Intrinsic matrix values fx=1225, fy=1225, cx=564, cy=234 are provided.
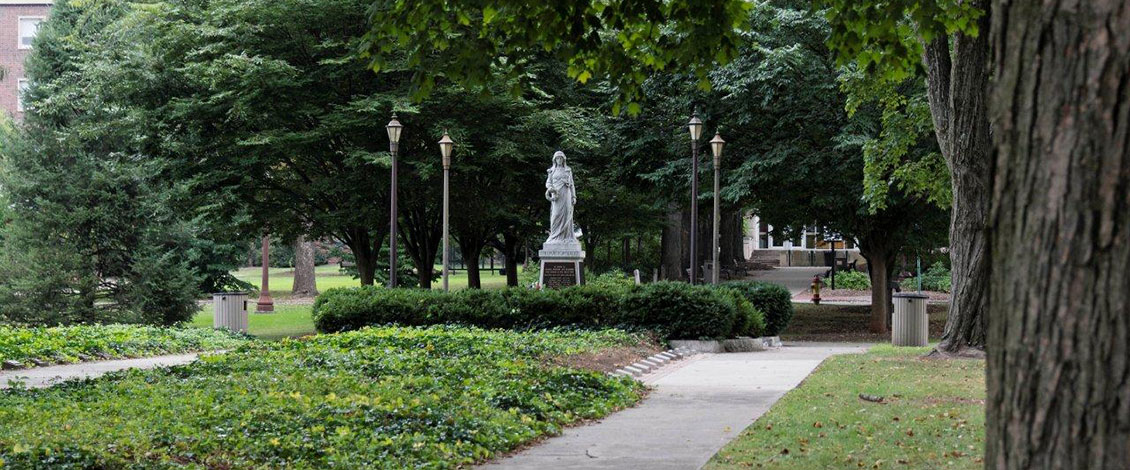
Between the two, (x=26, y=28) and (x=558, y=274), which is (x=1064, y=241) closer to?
(x=558, y=274)

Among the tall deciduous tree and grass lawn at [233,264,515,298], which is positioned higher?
the tall deciduous tree

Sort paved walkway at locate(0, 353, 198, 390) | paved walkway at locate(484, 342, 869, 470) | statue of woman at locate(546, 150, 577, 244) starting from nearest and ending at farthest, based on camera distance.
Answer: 1. paved walkway at locate(484, 342, 869, 470)
2. paved walkway at locate(0, 353, 198, 390)
3. statue of woman at locate(546, 150, 577, 244)

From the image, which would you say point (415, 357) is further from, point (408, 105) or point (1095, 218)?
point (408, 105)

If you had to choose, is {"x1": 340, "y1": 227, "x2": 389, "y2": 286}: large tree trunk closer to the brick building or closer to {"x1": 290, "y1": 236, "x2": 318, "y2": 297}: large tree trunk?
{"x1": 290, "y1": 236, "x2": 318, "y2": 297}: large tree trunk

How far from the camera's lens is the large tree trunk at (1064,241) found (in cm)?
371

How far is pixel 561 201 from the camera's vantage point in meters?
25.5

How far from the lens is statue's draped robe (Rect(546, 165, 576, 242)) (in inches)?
1000

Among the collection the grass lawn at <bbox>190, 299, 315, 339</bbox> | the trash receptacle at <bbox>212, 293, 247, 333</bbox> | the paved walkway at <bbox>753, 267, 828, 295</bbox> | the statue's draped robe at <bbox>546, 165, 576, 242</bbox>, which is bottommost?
the grass lawn at <bbox>190, 299, 315, 339</bbox>

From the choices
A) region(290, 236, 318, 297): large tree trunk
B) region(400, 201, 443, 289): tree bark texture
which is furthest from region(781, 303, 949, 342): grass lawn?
region(290, 236, 318, 297): large tree trunk

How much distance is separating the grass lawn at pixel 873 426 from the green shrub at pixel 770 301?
31.9ft

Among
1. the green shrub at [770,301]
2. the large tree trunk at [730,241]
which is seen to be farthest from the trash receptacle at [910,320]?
the large tree trunk at [730,241]

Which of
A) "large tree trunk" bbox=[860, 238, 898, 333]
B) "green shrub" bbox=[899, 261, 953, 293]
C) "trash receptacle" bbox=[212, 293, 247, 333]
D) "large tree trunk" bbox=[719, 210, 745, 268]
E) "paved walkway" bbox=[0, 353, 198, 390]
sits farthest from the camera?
"large tree trunk" bbox=[719, 210, 745, 268]

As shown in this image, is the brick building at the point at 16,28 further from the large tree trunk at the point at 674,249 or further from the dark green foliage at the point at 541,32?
the dark green foliage at the point at 541,32

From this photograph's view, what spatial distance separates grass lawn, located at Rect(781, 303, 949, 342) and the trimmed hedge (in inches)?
257
